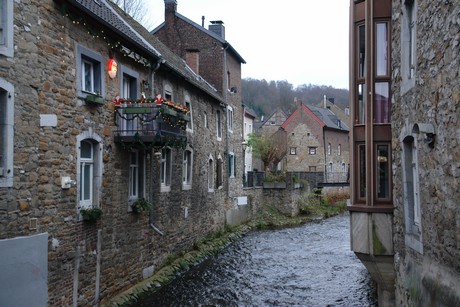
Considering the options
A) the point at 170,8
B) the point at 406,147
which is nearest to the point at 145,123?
the point at 406,147

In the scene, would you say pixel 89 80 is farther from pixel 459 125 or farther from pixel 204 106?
pixel 204 106

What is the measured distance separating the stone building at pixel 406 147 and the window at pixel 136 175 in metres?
5.72

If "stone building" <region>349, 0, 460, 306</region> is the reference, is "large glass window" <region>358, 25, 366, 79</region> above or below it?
above

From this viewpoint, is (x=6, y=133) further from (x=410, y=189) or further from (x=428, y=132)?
(x=410, y=189)

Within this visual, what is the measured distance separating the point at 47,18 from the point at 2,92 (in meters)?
1.82

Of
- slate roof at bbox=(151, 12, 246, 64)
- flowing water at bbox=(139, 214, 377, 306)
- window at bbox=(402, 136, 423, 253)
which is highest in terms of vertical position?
slate roof at bbox=(151, 12, 246, 64)

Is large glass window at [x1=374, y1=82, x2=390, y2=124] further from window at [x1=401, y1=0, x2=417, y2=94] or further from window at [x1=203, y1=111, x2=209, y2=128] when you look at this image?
window at [x1=203, y1=111, x2=209, y2=128]

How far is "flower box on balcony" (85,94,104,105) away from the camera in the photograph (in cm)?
1051

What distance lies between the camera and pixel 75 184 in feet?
32.8

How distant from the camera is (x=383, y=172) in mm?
10109

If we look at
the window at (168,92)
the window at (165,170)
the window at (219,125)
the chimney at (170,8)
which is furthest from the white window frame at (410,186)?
the chimney at (170,8)

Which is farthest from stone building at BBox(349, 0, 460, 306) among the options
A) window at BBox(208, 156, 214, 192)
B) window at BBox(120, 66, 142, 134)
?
window at BBox(208, 156, 214, 192)

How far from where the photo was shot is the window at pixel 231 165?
1006 inches

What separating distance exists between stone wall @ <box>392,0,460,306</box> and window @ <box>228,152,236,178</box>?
17.2 m
